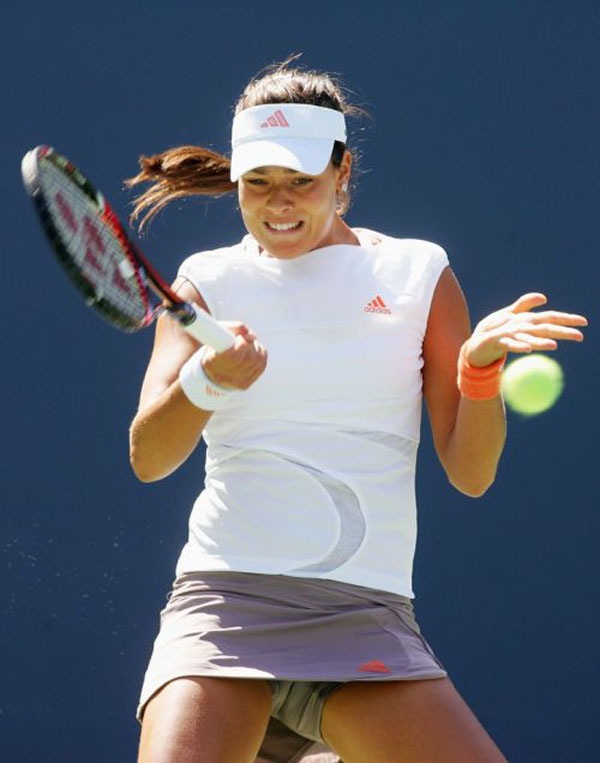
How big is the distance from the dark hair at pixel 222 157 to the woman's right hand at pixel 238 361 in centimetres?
66

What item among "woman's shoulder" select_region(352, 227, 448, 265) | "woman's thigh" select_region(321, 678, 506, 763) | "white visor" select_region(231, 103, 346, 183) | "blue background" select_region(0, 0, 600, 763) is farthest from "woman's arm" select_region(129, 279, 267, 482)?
"blue background" select_region(0, 0, 600, 763)

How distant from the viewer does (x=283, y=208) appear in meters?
2.79

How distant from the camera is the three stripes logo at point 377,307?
9.27 feet

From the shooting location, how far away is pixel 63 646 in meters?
4.48

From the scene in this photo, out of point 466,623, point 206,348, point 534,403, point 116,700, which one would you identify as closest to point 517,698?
point 466,623

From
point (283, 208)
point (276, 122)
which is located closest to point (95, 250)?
point (283, 208)

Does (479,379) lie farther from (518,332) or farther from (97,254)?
(97,254)

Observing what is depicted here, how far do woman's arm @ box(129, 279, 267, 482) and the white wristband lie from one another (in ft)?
0.06

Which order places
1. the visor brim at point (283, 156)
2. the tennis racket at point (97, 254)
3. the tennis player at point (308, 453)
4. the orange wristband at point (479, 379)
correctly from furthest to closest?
1. the visor brim at point (283, 156)
2. the orange wristband at point (479, 379)
3. the tennis player at point (308, 453)
4. the tennis racket at point (97, 254)

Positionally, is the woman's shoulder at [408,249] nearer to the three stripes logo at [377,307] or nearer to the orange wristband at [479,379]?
the three stripes logo at [377,307]

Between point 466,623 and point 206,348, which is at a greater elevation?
point 206,348

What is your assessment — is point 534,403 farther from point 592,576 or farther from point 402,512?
point 402,512

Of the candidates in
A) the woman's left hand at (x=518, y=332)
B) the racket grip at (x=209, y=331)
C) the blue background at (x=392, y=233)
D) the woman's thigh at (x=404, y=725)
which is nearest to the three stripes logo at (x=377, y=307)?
the woman's left hand at (x=518, y=332)

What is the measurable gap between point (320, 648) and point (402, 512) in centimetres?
29
